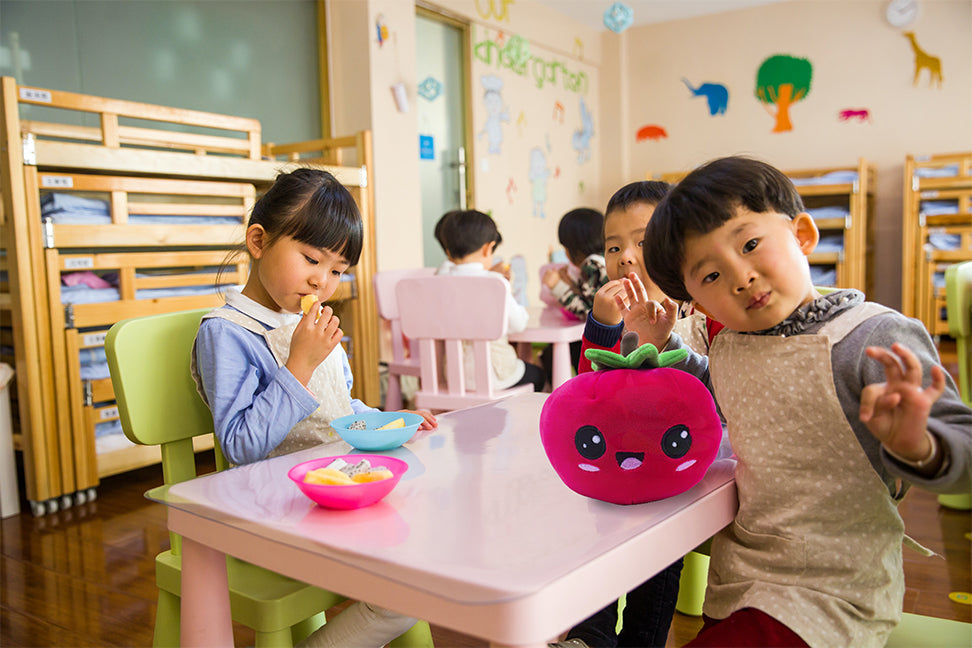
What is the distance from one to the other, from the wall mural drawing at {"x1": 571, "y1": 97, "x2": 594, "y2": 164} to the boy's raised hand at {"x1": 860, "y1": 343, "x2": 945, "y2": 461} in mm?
5962

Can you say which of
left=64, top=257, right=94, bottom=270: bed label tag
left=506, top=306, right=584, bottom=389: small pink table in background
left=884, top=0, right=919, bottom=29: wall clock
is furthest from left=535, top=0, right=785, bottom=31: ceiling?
left=64, top=257, right=94, bottom=270: bed label tag

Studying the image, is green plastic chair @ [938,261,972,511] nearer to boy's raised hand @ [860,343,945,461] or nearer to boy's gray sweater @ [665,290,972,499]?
boy's gray sweater @ [665,290,972,499]

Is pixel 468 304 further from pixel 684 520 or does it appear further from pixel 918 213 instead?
pixel 918 213

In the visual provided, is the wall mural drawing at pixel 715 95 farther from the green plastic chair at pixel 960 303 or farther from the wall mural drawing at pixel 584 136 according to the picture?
the green plastic chair at pixel 960 303

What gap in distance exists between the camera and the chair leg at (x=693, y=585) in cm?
150

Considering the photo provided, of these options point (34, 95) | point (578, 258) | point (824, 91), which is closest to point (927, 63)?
point (824, 91)

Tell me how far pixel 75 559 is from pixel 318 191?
1.43 m

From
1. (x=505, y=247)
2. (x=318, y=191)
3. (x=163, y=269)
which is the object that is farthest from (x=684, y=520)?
(x=505, y=247)

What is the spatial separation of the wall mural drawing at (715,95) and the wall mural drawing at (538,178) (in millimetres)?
1718

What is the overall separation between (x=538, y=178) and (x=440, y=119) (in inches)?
47.2

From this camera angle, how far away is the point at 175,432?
111cm

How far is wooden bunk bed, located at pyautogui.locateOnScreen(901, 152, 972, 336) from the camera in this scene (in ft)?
17.4

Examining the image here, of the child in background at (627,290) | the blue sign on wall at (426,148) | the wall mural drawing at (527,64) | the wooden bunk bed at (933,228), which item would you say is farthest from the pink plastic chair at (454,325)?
the wooden bunk bed at (933,228)

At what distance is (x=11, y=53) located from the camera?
2904 millimetres
